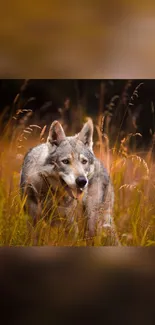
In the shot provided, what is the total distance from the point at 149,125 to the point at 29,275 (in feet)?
2.60

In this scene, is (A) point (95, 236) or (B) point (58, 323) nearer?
(B) point (58, 323)

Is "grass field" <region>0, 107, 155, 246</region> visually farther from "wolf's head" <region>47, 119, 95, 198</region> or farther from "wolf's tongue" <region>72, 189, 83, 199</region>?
"wolf's tongue" <region>72, 189, 83, 199</region>

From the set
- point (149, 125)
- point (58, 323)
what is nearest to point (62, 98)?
point (149, 125)

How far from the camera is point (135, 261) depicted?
2000 mm

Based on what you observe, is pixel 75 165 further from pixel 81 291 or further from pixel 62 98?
pixel 81 291

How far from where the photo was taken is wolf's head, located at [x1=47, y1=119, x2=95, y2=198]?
6.45ft

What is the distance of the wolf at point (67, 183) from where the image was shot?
1.98 metres

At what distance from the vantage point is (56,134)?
2012mm

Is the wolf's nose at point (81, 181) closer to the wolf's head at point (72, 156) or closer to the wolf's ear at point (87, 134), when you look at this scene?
the wolf's head at point (72, 156)
